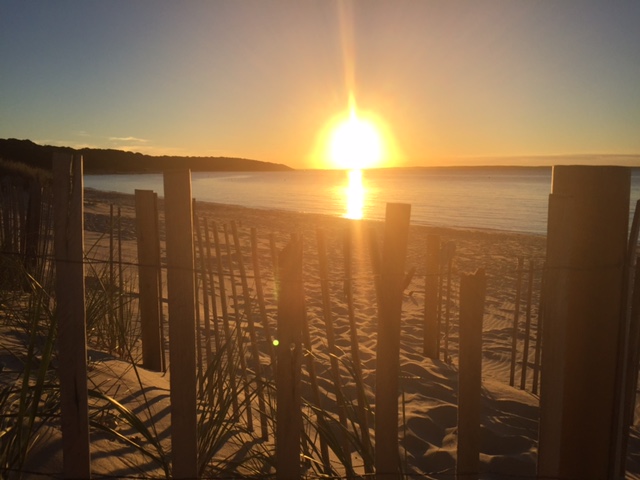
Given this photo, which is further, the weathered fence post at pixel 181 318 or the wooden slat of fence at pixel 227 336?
the wooden slat of fence at pixel 227 336

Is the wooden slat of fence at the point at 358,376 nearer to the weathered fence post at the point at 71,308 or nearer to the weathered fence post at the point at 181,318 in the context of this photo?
the weathered fence post at the point at 181,318

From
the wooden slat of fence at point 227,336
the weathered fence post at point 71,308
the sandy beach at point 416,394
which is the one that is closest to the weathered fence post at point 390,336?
the sandy beach at point 416,394

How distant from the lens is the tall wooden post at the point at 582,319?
1686mm

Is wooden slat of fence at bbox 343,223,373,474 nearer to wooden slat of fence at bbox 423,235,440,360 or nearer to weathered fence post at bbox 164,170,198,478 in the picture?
weathered fence post at bbox 164,170,198,478

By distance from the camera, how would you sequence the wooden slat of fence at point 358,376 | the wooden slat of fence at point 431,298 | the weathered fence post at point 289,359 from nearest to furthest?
the weathered fence post at point 289,359 → the wooden slat of fence at point 358,376 → the wooden slat of fence at point 431,298

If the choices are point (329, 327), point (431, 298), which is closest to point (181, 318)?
point (329, 327)

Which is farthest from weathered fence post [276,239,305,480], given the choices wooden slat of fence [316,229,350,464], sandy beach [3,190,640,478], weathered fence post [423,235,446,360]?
weathered fence post [423,235,446,360]

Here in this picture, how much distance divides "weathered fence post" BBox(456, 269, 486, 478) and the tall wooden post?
221 millimetres

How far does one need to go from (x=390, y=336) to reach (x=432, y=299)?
308cm

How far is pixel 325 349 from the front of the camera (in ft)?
16.3

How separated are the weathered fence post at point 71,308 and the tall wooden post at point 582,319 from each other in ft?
5.00

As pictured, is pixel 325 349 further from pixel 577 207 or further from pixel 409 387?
pixel 577 207

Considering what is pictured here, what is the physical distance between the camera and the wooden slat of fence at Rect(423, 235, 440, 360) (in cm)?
459

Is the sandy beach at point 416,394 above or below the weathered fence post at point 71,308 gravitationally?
below
